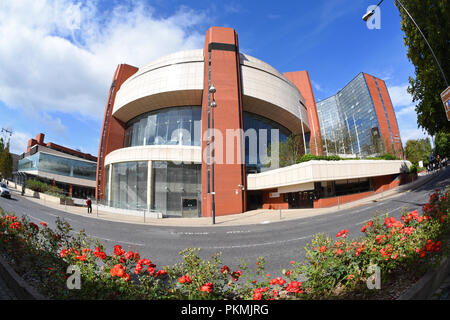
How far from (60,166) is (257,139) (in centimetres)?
4628

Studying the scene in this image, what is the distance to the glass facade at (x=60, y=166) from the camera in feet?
140

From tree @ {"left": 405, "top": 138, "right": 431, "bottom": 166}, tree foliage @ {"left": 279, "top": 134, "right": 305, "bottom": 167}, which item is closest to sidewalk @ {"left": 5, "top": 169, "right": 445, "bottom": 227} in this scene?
tree foliage @ {"left": 279, "top": 134, "right": 305, "bottom": 167}

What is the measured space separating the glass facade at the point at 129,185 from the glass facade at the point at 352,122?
103 feet

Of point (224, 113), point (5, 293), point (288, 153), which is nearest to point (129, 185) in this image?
point (224, 113)

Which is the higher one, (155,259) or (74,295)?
(74,295)

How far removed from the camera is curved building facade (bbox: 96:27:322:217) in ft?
80.4

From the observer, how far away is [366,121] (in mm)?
67125

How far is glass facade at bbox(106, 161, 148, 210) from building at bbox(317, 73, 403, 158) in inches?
1234

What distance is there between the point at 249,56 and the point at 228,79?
9.97 m

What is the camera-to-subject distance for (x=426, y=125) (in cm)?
1097

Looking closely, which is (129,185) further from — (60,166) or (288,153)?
(60,166)

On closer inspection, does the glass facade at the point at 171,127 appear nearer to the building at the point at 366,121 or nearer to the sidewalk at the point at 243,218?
the sidewalk at the point at 243,218
